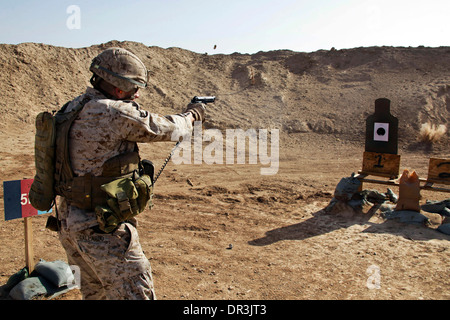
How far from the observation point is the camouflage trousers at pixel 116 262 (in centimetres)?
240

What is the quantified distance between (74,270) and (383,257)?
3.46 meters

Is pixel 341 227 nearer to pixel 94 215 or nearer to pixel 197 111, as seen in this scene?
pixel 197 111

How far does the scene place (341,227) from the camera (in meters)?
5.41

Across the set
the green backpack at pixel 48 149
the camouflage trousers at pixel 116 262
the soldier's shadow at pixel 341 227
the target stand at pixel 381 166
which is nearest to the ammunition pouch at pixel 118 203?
the camouflage trousers at pixel 116 262

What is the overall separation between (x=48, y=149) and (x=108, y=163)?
435 mm

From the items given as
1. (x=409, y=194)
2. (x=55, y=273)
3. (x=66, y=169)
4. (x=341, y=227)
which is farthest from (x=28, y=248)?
(x=409, y=194)

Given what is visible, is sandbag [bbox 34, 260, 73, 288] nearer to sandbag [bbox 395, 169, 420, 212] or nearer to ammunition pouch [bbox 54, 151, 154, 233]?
ammunition pouch [bbox 54, 151, 154, 233]

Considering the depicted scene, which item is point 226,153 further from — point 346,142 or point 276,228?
point 276,228

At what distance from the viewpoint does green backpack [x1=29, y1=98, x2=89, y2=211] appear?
2.48 m

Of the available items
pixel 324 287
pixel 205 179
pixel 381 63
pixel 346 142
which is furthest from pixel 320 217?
pixel 381 63

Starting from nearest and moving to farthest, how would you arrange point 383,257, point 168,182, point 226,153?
point 383,257 → point 168,182 → point 226,153

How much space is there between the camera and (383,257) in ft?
14.3

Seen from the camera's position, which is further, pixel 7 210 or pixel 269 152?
pixel 269 152

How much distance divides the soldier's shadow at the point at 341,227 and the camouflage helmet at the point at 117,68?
300cm
